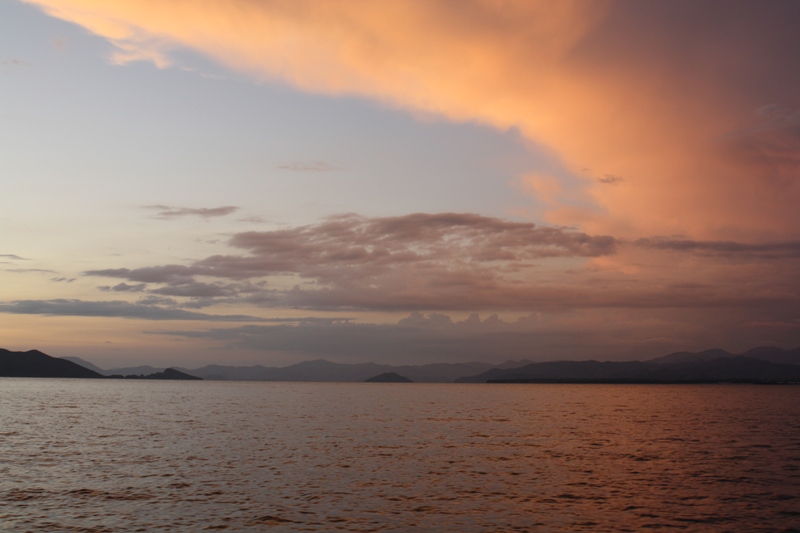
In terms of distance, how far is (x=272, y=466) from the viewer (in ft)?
172

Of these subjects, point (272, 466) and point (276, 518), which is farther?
point (272, 466)

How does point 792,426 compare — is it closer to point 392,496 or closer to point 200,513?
point 392,496

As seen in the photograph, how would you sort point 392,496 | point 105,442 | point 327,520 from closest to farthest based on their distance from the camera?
point 327,520 < point 392,496 < point 105,442

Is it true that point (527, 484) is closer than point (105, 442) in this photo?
Yes

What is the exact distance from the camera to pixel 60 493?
131ft

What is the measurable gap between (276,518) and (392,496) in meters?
9.14

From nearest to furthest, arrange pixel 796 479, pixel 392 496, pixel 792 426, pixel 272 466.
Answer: pixel 392 496
pixel 796 479
pixel 272 466
pixel 792 426

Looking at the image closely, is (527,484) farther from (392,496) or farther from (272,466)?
(272,466)

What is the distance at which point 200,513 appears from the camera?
115 feet

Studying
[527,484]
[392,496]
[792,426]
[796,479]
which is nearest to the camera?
[392,496]

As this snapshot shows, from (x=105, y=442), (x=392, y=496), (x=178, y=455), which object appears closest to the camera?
(x=392, y=496)

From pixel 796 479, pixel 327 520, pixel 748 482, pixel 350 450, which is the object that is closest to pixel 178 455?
pixel 350 450

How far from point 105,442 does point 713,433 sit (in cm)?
8500

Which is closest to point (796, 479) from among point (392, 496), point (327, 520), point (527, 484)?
point (527, 484)
